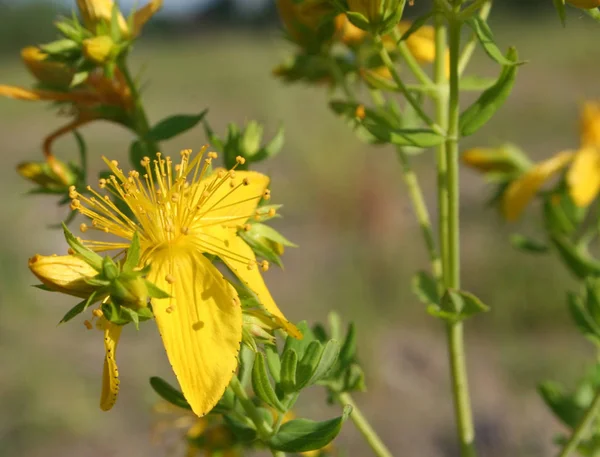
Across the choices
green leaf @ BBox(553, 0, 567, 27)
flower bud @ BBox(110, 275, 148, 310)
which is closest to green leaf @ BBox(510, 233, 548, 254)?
green leaf @ BBox(553, 0, 567, 27)

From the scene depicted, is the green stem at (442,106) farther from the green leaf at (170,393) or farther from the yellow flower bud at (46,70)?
the yellow flower bud at (46,70)

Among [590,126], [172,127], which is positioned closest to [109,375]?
[172,127]

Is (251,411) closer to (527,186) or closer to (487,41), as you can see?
(487,41)

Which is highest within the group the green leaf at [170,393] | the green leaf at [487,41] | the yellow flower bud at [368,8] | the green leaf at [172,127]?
the yellow flower bud at [368,8]

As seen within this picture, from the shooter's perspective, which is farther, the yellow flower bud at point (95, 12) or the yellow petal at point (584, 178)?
the yellow petal at point (584, 178)

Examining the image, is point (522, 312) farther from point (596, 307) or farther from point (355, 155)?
point (596, 307)

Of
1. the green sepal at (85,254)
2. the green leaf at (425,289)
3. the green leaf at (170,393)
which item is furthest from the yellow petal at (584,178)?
the green sepal at (85,254)

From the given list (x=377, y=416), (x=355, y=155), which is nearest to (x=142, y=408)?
(x=377, y=416)

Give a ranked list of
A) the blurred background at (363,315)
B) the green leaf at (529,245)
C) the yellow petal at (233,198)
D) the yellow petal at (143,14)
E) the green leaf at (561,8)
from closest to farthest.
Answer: the green leaf at (561,8)
the yellow petal at (233,198)
the yellow petal at (143,14)
the green leaf at (529,245)
the blurred background at (363,315)

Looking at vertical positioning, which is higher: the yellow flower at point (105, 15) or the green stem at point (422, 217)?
the yellow flower at point (105, 15)
